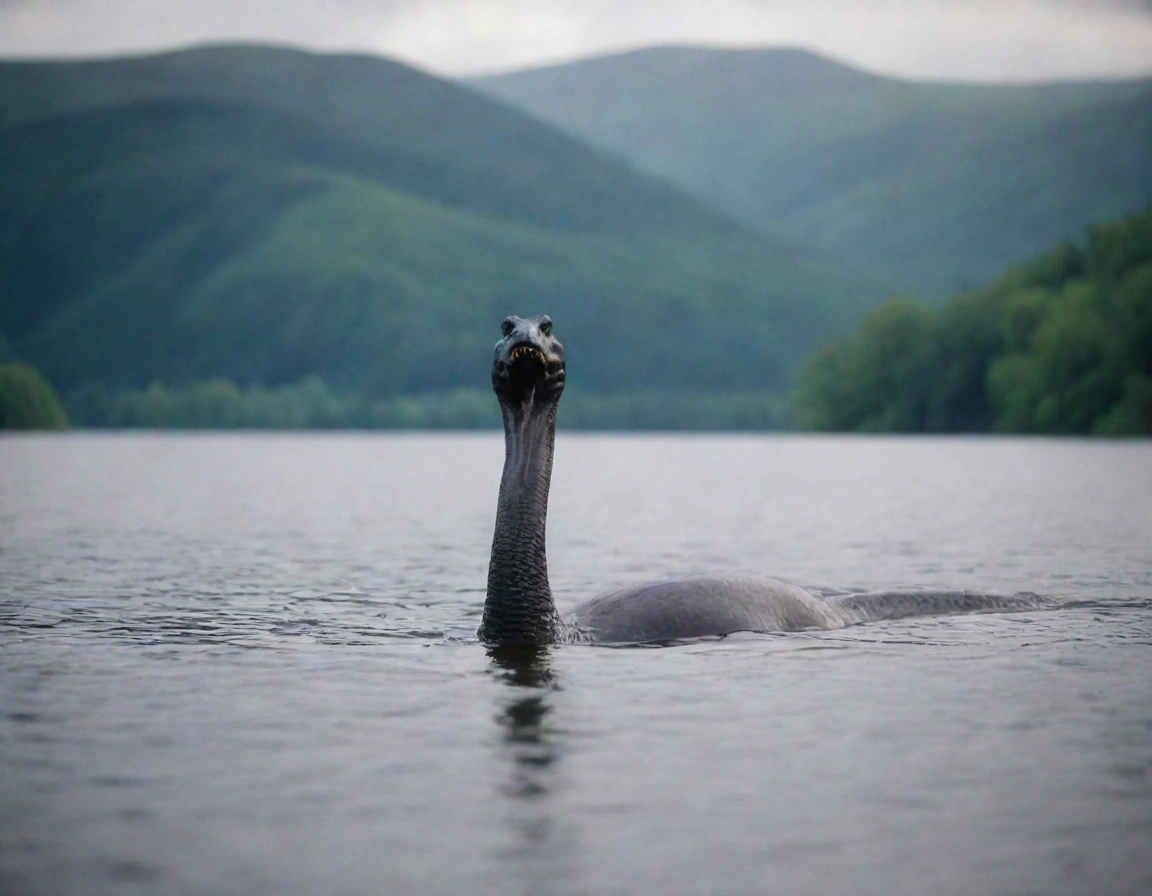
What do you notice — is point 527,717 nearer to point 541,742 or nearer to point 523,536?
point 541,742

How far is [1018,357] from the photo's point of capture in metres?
125

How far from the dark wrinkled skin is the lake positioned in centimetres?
48

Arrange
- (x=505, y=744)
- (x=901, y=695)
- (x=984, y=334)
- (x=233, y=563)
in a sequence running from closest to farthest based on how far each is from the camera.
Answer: (x=505, y=744) < (x=901, y=695) < (x=233, y=563) < (x=984, y=334)

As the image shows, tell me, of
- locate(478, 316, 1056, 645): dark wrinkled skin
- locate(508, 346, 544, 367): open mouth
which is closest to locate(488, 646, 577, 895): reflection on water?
locate(478, 316, 1056, 645): dark wrinkled skin

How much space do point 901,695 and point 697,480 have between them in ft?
193

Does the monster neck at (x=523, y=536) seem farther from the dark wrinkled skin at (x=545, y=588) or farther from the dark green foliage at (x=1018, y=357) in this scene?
the dark green foliage at (x=1018, y=357)

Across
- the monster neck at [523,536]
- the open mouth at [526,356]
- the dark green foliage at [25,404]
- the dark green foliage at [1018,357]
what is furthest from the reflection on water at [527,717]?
the dark green foliage at [25,404]

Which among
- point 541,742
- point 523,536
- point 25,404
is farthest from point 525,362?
point 25,404

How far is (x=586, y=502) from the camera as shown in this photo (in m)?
52.5

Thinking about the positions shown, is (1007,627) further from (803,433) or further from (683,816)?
(803,433)

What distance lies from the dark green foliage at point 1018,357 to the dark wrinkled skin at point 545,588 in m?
99.3

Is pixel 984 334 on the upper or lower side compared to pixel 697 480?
upper

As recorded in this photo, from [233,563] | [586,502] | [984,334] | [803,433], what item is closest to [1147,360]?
[984,334]

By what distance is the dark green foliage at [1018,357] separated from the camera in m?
113
